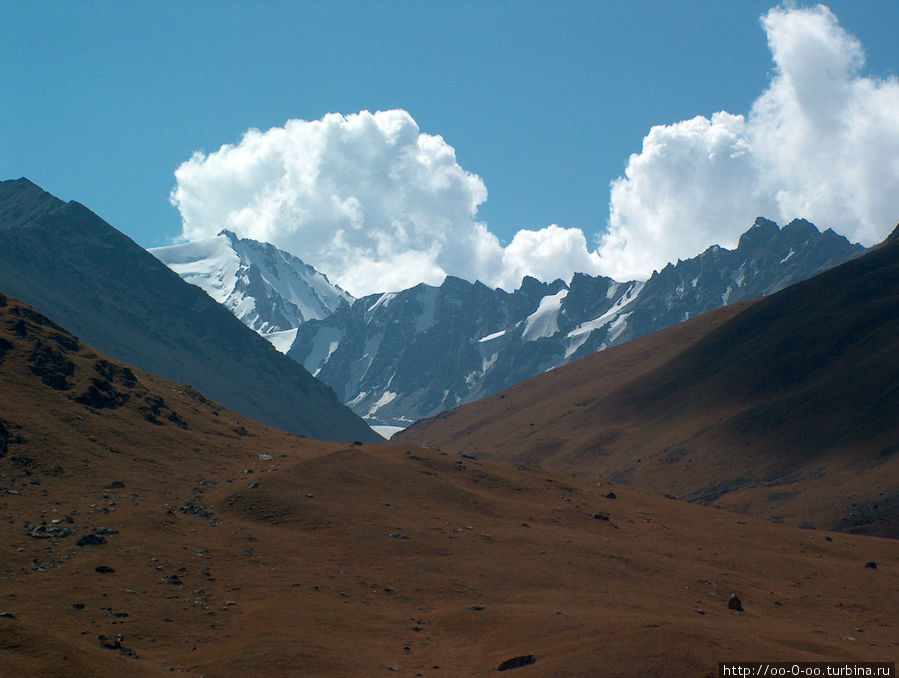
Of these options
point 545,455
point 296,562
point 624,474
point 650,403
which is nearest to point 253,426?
point 296,562

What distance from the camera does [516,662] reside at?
3384 cm

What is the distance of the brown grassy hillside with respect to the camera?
3444cm

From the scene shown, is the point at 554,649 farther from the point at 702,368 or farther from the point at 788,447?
the point at 702,368

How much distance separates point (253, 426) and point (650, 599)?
58031mm

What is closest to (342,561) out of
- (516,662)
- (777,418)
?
(516,662)

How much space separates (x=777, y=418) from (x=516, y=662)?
398ft

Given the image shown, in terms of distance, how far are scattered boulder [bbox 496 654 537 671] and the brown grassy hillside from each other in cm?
64

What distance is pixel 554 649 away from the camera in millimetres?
34875

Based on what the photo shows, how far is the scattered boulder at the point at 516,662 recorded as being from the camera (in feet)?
111

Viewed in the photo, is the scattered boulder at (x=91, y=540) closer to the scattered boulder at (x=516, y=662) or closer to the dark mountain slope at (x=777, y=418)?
the scattered boulder at (x=516, y=662)

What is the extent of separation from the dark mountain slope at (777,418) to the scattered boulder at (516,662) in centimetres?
8176

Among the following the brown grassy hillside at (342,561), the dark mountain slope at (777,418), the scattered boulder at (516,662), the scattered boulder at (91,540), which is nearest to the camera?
the scattered boulder at (516,662)

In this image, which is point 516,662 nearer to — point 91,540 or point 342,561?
point 342,561

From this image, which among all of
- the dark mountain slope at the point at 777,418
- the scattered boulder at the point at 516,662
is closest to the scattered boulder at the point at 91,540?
the scattered boulder at the point at 516,662
